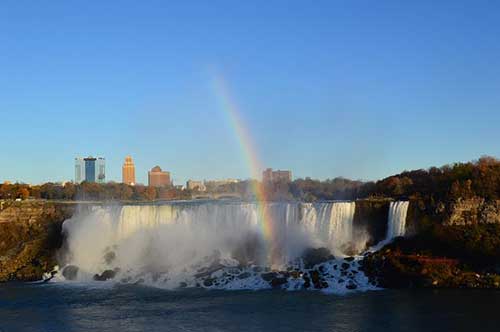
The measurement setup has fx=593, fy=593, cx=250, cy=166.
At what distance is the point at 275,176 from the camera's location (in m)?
71.8

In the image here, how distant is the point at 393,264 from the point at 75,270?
14.4 meters

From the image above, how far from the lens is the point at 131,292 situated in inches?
900

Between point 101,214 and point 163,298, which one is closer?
point 163,298

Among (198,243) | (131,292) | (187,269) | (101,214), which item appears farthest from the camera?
(101,214)

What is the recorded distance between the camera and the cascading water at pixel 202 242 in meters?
25.2

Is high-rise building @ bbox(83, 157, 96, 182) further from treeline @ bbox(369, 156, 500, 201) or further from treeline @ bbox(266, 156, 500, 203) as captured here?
treeline @ bbox(369, 156, 500, 201)

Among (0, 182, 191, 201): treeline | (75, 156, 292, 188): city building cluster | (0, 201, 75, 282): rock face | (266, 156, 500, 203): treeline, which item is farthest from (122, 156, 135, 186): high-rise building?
(0, 201, 75, 282): rock face

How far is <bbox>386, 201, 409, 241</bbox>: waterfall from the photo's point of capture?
26.7 m

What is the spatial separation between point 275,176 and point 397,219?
45.1 metres

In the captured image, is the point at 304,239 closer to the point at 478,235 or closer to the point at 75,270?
the point at 478,235

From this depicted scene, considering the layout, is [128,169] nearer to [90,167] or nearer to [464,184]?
[90,167]

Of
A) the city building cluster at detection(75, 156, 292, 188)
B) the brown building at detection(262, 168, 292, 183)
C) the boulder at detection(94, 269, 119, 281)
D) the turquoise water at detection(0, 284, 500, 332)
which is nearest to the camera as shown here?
the turquoise water at detection(0, 284, 500, 332)

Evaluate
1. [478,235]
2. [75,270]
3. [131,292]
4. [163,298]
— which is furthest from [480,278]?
[75,270]

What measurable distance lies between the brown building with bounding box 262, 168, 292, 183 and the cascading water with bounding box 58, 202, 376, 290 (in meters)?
38.0
